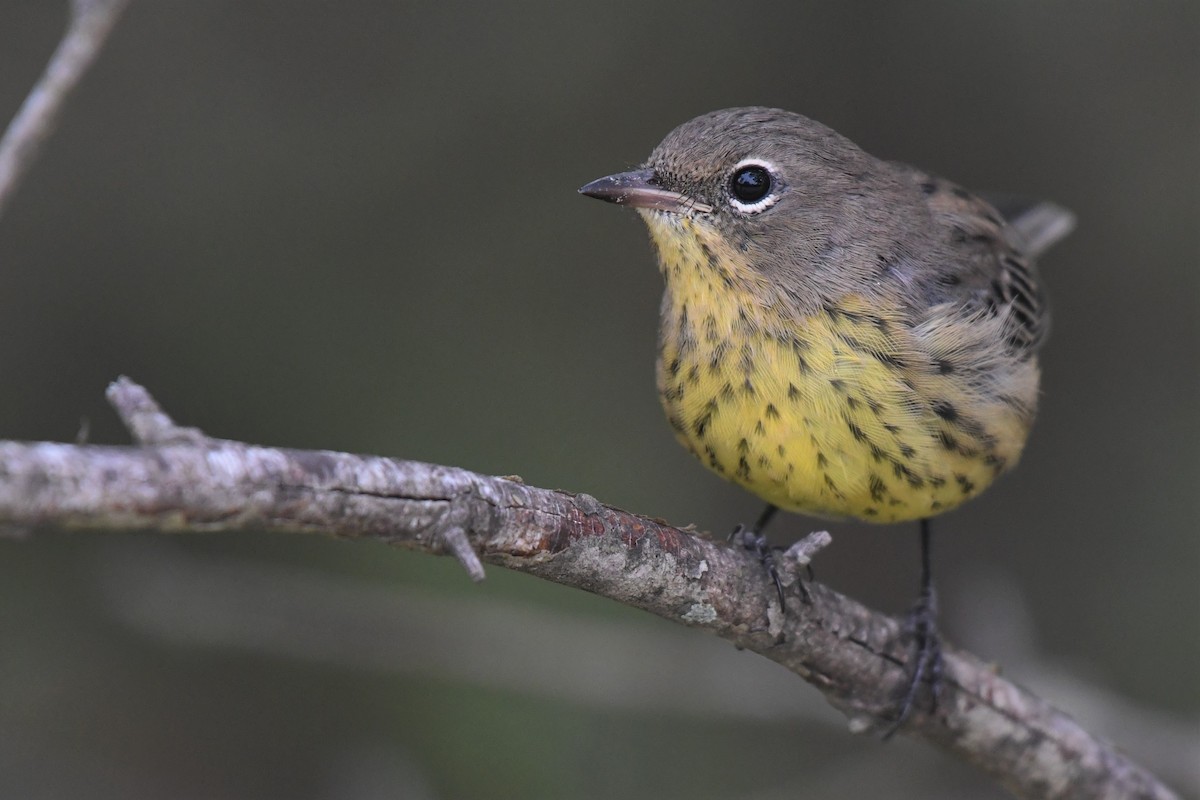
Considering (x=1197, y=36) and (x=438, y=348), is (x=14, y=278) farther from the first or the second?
(x=1197, y=36)

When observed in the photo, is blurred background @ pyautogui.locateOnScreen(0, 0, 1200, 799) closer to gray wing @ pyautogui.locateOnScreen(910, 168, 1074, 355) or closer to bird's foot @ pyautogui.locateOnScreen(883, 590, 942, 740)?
bird's foot @ pyautogui.locateOnScreen(883, 590, 942, 740)

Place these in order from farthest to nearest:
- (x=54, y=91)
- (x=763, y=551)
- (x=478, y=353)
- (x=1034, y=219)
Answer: (x=478, y=353) → (x=1034, y=219) → (x=763, y=551) → (x=54, y=91)

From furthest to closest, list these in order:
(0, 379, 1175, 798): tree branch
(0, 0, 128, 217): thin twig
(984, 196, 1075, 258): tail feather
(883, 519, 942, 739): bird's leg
Answer: 1. (984, 196, 1075, 258): tail feather
2. (883, 519, 942, 739): bird's leg
3. (0, 0, 128, 217): thin twig
4. (0, 379, 1175, 798): tree branch

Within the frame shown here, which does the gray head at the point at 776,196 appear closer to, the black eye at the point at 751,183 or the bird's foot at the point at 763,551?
the black eye at the point at 751,183

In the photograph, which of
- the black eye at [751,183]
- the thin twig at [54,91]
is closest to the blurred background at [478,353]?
the black eye at [751,183]

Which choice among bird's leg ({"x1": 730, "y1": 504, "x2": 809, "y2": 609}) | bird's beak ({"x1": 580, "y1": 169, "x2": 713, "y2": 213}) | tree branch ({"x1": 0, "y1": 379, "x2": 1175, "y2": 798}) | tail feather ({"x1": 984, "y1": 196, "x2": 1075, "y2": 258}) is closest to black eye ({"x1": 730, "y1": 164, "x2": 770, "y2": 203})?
bird's beak ({"x1": 580, "y1": 169, "x2": 713, "y2": 213})

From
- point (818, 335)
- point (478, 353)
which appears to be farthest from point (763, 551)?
point (478, 353)

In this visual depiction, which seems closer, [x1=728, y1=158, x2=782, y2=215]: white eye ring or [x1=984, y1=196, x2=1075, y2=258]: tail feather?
[x1=728, y1=158, x2=782, y2=215]: white eye ring

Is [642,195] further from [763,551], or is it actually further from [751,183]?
[763,551]

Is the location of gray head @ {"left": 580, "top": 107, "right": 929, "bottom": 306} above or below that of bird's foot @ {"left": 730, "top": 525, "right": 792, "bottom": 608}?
above
